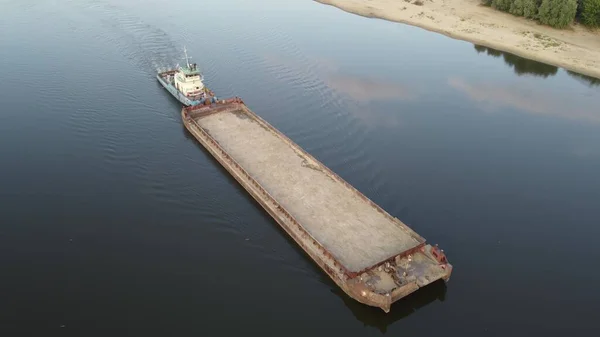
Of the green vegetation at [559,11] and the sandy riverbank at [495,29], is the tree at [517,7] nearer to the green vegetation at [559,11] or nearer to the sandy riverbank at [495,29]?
the green vegetation at [559,11]

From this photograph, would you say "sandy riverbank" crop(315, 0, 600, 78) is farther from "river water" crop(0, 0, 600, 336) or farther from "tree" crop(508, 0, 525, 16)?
"river water" crop(0, 0, 600, 336)

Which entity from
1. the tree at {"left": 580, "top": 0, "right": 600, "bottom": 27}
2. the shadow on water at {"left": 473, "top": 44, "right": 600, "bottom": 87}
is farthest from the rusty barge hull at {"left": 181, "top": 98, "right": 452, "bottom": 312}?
the tree at {"left": 580, "top": 0, "right": 600, "bottom": 27}

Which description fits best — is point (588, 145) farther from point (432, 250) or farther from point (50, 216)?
point (50, 216)

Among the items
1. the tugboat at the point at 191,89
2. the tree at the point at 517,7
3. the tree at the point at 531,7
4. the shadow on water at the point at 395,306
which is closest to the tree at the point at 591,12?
the tree at the point at 531,7

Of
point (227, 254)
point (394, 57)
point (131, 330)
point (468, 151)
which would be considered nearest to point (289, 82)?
point (394, 57)

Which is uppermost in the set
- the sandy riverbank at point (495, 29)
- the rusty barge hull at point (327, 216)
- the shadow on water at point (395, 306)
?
the sandy riverbank at point (495, 29)
